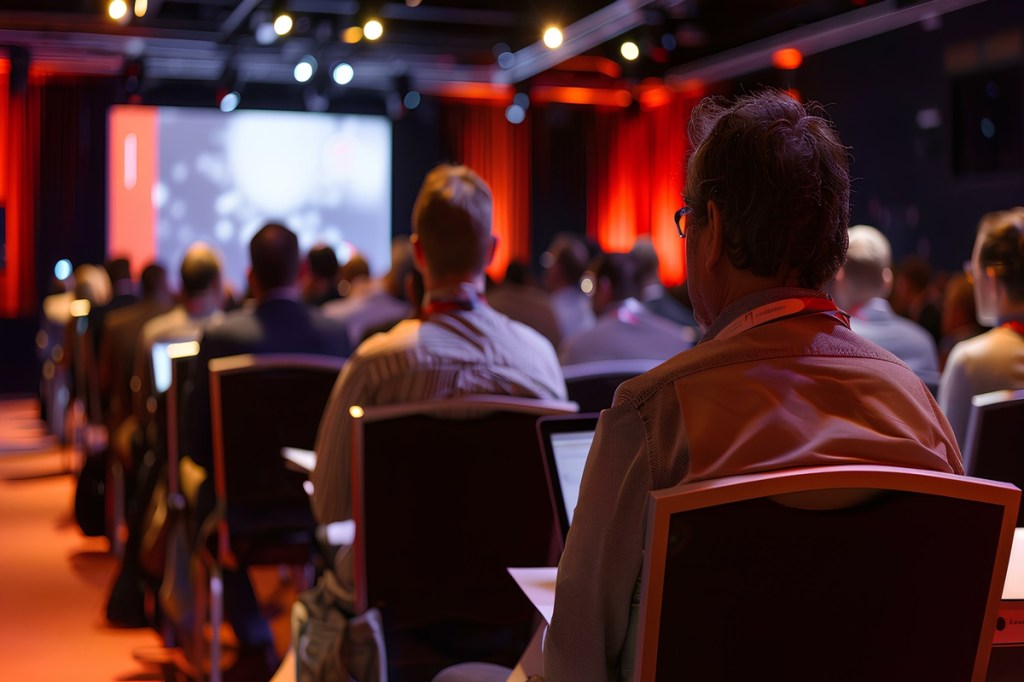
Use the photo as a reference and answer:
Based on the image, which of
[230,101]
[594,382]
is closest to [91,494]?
[594,382]

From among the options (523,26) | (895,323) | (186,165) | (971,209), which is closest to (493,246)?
(895,323)

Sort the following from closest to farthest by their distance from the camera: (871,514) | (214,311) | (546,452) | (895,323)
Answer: (871,514) < (546,452) < (895,323) < (214,311)

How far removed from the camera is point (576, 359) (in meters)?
4.23

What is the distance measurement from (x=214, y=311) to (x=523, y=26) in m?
7.76

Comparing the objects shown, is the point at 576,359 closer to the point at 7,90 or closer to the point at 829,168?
the point at 829,168

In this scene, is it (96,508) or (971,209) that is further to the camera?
(971,209)

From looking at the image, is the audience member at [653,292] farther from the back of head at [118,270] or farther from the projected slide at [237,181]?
the projected slide at [237,181]

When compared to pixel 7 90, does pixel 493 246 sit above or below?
below

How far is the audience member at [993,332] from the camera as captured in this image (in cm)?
274

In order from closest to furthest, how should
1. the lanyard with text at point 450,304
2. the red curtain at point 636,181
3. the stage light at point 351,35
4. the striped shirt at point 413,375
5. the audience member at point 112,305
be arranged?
the striped shirt at point 413,375, the lanyard with text at point 450,304, the audience member at point 112,305, the stage light at point 351,35, the red curtain at point 636,181

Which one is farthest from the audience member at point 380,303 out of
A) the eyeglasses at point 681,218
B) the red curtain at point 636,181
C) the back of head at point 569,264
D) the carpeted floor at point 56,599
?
the red curtain at point 636,181

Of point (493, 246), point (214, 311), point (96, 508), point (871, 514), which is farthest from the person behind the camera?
point (96, 508)

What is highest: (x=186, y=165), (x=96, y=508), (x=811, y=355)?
(x=186, y=165)

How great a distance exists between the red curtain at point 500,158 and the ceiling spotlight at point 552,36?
4.63 meters
